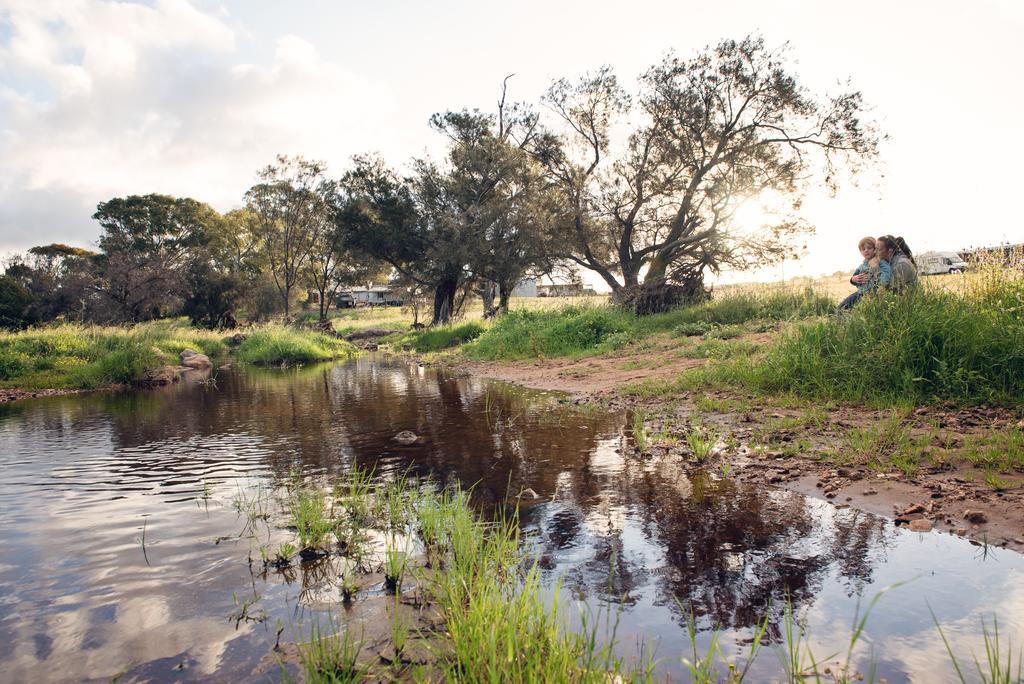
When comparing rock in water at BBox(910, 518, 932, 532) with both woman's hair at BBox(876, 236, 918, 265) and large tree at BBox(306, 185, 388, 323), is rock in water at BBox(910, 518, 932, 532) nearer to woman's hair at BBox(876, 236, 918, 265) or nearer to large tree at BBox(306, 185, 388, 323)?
woman's hair at BBox(876, 236, 918, 265)

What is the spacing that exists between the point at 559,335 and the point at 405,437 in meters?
11.2

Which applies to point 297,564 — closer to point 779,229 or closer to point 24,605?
point 24,605

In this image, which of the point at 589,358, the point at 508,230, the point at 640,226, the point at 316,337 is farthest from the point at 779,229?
the point at 316,337

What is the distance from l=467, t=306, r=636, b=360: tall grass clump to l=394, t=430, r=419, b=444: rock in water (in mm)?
8856

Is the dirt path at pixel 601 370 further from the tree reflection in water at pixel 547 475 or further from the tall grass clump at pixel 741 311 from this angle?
the tall grass clump at pixel 741 311

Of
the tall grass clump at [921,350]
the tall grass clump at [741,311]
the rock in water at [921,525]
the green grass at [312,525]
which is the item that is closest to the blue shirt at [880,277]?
the tall grass clump at [921,350]

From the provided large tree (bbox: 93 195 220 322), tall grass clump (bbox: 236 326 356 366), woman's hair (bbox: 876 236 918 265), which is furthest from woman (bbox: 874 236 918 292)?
large tree (bbox: 93 195 220 322)

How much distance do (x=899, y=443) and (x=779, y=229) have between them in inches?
911

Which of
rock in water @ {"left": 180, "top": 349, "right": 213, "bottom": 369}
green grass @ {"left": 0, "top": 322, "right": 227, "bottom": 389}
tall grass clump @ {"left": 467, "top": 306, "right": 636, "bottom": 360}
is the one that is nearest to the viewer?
green grass @ {"left": 0, "top": 322, "right": 227, "bottom": 389}

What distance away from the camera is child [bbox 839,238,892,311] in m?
9.24

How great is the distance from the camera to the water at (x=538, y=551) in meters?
3.08

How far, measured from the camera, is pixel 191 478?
22.2ft

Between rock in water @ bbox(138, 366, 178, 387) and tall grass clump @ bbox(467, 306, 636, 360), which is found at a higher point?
tall grass clump @ bbox(467, 306, 636, 360)

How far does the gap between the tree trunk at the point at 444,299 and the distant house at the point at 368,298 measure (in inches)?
1463
